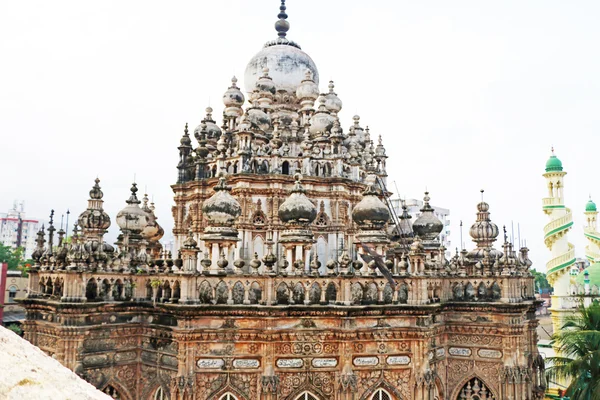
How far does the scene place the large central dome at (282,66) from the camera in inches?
992

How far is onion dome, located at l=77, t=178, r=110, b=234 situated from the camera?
17.2 metres

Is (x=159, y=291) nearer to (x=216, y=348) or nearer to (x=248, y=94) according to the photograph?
(x=216, y=348)

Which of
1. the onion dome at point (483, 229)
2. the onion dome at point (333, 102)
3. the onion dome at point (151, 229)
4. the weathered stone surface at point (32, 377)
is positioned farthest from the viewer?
the onion dome at point (333, 102)

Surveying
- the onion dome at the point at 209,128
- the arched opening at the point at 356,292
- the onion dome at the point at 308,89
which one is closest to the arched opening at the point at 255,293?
the arched opening at the point at 356,292

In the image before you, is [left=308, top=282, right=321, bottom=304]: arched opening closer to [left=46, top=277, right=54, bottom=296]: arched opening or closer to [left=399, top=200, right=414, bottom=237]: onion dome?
[left=46, top=277, right=54, bottom=296]: arched opening

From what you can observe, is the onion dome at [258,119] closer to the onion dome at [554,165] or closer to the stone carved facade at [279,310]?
the stone carved facade at [279,310]

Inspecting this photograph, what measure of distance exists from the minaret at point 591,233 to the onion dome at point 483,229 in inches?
Result: 1411

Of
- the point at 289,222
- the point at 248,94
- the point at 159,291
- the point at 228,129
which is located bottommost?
the point at 159,291

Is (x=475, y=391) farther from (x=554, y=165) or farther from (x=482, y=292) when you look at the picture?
(x=554, y=165)

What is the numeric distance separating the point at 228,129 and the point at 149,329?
35.2 feet

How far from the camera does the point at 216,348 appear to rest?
49.5ft

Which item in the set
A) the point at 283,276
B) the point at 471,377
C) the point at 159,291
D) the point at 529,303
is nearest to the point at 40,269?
the point at 159,291

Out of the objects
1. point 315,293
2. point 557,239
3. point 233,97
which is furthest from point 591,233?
point 315,293

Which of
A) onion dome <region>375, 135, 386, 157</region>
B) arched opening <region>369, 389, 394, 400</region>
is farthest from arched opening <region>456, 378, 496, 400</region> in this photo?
onion dome <region>375, 135, 386, 157</region>
